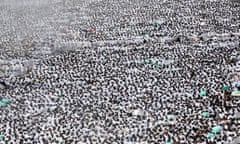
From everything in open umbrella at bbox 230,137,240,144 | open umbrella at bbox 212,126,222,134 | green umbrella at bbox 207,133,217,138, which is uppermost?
open umbrella at bbox 212,126,222,134

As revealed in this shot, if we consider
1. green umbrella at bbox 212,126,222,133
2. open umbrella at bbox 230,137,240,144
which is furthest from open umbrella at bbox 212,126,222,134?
open umbrella at bbox 230,137,240,144

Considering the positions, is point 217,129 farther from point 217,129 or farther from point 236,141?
point 236,141

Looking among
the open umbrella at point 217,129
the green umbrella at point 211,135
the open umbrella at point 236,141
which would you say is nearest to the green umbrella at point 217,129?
the open umbrella at point 217,129

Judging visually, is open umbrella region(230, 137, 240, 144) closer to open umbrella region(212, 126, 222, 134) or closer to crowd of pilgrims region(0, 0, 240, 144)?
crowd of pilgrims region(0, 0, 240, 144)

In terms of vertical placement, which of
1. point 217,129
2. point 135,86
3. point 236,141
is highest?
point 135,86

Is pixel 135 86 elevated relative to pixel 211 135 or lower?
elevated

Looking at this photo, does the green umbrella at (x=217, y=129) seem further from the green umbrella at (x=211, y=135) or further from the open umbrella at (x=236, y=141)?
the open umbrella at (x=236, y=141)

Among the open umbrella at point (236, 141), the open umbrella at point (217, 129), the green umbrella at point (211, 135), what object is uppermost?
the open umbrella at point (217, 129)

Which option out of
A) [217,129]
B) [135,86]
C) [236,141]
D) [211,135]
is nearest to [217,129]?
[217,129]

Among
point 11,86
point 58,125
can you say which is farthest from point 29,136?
point 11,86
